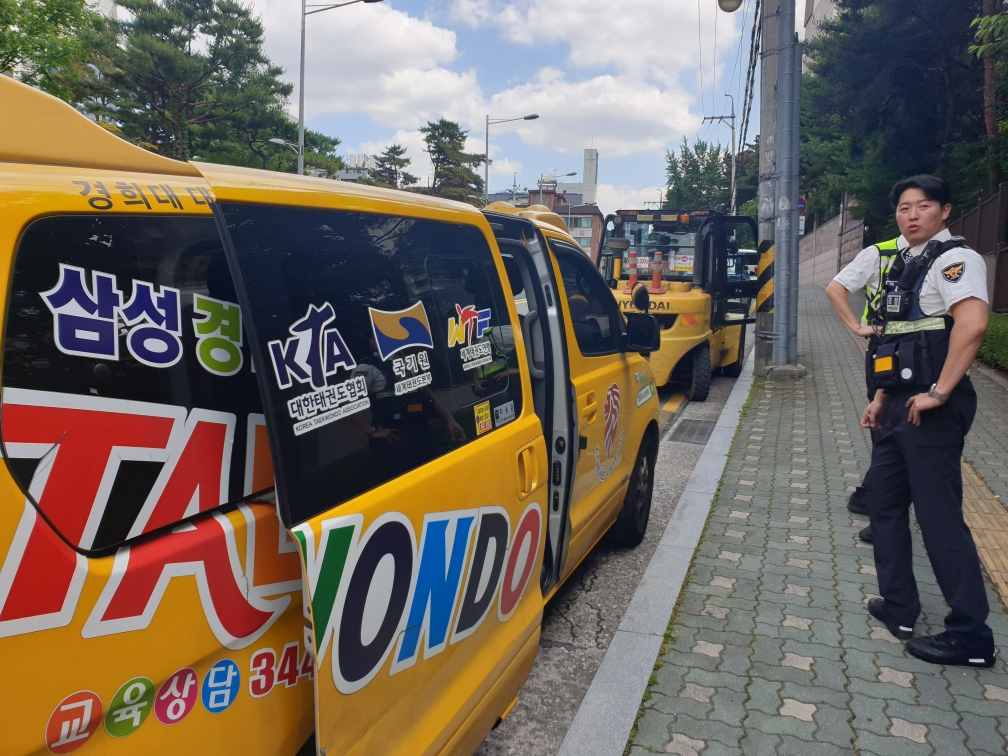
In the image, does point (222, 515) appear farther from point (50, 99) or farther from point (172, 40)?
point (172, 40)

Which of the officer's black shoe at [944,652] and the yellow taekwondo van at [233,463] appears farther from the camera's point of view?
the officer's black shoe at [944,652]

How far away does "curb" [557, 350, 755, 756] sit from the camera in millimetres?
2631

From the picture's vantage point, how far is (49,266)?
1.12m

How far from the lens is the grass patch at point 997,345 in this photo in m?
9.94

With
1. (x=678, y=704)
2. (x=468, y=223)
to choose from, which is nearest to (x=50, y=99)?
(x=468, y=223)

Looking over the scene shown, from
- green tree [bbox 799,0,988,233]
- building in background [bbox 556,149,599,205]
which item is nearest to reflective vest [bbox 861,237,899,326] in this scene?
green tree [bbox 799,0,988,233]

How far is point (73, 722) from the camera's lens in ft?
3.55

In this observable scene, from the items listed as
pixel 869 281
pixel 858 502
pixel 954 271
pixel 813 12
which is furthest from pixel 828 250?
pixel 954 271

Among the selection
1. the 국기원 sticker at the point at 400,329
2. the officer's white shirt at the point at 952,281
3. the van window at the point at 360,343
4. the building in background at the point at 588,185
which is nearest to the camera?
the van window at the point at 360,343

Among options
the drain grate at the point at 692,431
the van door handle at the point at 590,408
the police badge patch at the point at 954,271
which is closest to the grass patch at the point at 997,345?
the drain grate at the point at 692,431

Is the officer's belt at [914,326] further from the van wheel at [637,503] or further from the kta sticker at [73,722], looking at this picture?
the kta sticker at [73,722]

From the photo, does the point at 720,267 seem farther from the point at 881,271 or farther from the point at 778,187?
the point at 881,271

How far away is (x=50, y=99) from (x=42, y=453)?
58 cm

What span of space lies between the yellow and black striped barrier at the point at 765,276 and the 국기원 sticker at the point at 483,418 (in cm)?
909
